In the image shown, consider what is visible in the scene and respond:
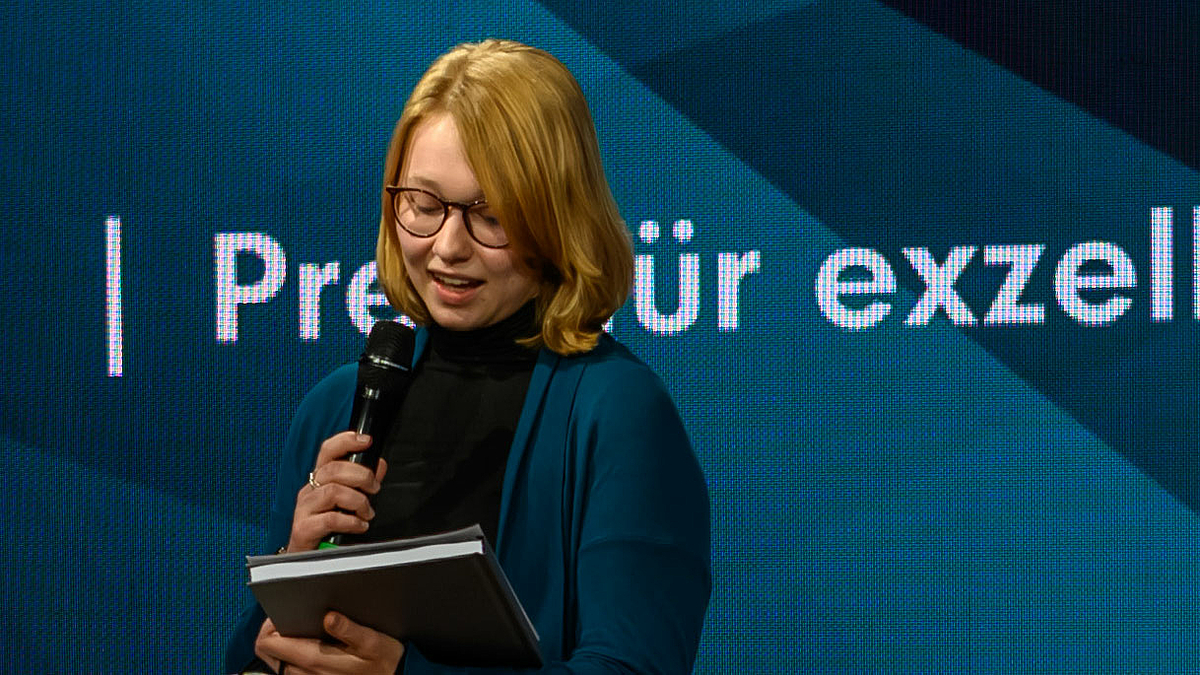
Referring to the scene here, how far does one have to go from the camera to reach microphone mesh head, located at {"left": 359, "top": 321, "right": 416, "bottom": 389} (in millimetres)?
1353

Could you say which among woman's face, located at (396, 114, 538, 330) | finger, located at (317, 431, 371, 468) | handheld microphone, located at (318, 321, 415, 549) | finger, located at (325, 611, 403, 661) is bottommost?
finger, located at (325, 611, 403, 661)

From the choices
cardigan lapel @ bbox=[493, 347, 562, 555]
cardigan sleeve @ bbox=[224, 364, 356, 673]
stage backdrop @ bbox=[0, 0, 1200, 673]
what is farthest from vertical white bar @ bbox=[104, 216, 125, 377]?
cardigan lapel @ bbox=[493, 347, 562, 555]

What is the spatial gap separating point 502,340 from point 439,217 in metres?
0.15

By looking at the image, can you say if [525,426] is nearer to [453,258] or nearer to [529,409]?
[529,409]

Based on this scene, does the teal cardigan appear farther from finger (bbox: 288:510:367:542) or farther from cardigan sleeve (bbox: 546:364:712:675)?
finger (bbox: 288:510:367:542)

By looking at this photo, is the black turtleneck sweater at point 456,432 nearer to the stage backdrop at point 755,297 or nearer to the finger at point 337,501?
the finger at point 337,501

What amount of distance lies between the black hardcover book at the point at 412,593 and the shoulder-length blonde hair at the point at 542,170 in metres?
0.32

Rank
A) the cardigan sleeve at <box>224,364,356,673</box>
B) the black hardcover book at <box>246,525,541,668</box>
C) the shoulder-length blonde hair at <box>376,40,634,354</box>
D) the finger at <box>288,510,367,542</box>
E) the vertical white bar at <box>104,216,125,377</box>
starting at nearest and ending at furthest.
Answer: the black hardcover book at <box>246,525,541,668</box>
the finger at <box>288,510,367,542</box>
the shoulder-length blonde hair at <box>376,40,634,354</box>
the cardigan sleeve at <box>224,364,356,673</box>
the vertical white bar at <box>104,216,125,377</box>

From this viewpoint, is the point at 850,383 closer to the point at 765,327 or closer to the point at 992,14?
the point at 765,327

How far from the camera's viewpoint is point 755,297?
2.61 m

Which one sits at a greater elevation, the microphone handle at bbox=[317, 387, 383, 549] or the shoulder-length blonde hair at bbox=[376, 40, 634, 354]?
the shoulder-length blonde hair at bbox=[376, 40, 634, 354]

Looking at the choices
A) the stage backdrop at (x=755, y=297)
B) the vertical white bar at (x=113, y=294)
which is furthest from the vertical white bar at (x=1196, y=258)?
the vertical white bar at (x=113, y=294)

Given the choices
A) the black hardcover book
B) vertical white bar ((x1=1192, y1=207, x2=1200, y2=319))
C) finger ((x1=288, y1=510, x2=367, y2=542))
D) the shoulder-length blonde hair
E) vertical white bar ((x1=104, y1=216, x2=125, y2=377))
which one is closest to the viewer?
the black hardcover book

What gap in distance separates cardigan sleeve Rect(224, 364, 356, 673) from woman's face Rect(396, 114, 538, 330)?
16 centimetres
